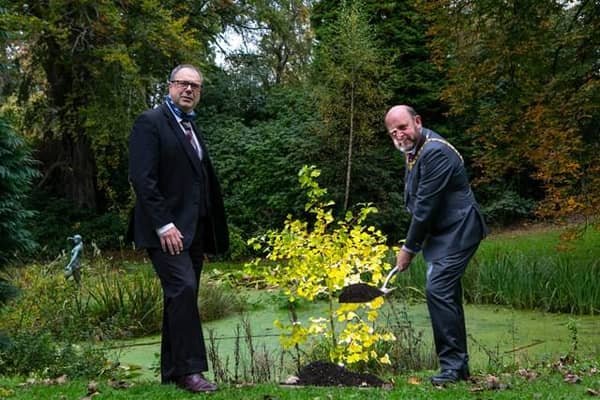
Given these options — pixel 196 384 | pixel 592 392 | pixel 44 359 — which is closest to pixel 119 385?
pixel 196 384

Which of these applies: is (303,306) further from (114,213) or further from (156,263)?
(114,213)

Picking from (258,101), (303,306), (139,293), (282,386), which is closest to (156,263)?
(282,386)

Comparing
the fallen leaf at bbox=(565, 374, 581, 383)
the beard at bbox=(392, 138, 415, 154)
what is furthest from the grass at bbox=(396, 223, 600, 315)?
the beard at bbox=(392, 138, 415, 154)

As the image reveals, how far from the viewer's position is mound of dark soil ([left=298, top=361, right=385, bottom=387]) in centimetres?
420

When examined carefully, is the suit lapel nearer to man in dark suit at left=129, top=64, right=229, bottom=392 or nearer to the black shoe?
man in dark suit at left=129, top=64, right=229, bottom=392

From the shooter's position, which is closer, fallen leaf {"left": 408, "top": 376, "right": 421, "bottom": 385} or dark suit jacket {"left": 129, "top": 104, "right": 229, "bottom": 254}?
dark suit jacket {"left": 129, "top": 104, "right": 229, "bottom": 254}

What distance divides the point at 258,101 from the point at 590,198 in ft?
37.3

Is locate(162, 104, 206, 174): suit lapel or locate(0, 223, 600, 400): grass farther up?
locate(162, 104, 206, 174): suit lapel

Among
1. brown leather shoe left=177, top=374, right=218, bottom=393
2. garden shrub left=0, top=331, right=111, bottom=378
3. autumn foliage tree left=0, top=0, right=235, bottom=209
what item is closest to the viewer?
brown leather shoe left=177, top=374, right=218, bottom=393

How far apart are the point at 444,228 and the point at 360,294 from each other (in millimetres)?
638

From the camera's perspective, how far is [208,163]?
4336 mm

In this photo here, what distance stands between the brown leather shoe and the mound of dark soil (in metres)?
0.60

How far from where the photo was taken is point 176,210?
4.08 meters

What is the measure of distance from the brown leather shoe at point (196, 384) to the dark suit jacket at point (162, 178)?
69cm
